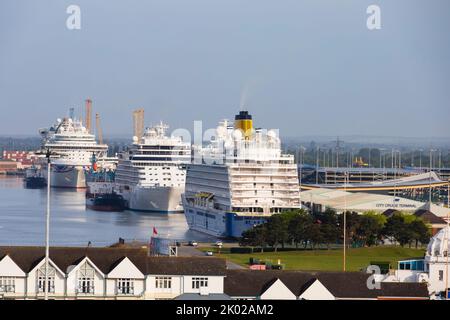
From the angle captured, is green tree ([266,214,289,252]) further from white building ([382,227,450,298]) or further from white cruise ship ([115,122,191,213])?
white cruise ship ([115,122,191,213])

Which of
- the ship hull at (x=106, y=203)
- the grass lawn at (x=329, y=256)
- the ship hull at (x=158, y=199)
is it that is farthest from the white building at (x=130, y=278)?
the ship hull at (x=106, y=203)

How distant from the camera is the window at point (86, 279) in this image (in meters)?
9.97

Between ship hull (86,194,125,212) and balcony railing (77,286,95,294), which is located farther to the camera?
ship hull (86,194,125,212)

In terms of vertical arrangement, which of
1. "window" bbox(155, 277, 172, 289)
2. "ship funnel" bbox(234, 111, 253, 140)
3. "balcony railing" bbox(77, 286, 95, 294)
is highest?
"ship funnel" bbox(234, 111, 253, 140)

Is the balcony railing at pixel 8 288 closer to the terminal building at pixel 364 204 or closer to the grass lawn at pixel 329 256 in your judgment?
the grass lawn at pixel 329 256

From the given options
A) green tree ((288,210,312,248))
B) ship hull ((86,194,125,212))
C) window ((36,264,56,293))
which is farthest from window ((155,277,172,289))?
ship hull ((86,194,125,212))

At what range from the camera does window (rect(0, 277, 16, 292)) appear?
10.0 m

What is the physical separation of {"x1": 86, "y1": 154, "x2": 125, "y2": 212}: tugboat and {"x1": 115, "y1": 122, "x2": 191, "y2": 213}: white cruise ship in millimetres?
389

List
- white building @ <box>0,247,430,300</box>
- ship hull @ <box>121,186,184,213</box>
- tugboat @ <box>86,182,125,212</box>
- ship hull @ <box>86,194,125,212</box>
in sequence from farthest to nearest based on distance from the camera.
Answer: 1. tugboat @ <box>86,182,125,212</box>
2. ship hull @ <box>86,194,125,212</box>
3. ship hull @ <box>121,186,184,213</box>
4. white building @ <box>0,247,430,300</box>

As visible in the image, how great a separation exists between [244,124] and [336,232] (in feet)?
30.5

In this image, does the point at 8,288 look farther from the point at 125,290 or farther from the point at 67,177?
the point at 67,177

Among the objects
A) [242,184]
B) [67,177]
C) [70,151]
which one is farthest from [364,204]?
[70,151]
